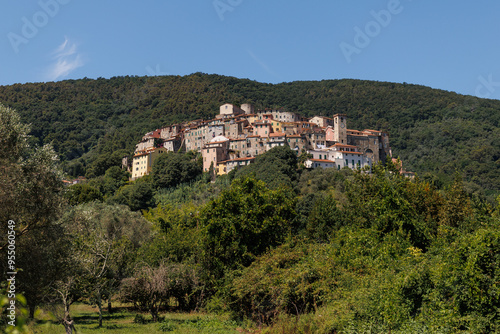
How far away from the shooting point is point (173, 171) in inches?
3403

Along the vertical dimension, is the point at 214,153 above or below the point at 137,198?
above

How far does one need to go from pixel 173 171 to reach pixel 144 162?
16922 mm

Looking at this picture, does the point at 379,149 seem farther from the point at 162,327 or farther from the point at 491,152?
the point at 162,327

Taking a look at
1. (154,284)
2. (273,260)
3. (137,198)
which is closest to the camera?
(273,260)

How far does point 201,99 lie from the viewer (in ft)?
527

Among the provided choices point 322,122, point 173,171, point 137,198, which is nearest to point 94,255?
point 137,198

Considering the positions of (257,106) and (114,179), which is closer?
(114,179)

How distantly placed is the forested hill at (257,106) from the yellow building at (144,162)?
9.81 metres

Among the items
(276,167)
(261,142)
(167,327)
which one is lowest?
(167,327)

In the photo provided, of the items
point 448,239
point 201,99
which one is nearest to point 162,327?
point 448,239

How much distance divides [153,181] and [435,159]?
75576mm

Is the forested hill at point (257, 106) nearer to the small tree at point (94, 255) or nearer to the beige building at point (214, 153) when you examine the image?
the beige building at point (214, 153)

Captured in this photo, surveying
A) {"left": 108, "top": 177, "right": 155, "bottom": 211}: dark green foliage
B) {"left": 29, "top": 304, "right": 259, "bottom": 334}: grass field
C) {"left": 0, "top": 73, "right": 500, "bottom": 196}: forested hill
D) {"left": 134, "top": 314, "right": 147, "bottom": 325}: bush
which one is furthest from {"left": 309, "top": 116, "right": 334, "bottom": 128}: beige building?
{"left": 134, "top": 314, "right": 147, "bottom": 325}: bush

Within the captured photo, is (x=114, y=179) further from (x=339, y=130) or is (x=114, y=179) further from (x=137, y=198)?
(x=339, y=130)
